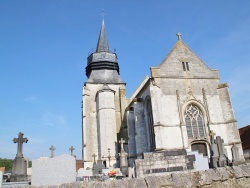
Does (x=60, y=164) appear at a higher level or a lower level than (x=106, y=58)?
lower

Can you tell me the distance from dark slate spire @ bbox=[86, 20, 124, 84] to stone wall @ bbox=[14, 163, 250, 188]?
27525mm

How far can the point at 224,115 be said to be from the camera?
18.9 meters

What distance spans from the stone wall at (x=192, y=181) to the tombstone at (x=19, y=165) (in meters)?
7.02

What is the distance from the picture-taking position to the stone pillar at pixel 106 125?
83.3 feet

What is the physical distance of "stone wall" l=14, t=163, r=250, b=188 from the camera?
3234 mm

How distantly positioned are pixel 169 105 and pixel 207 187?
15.5 m

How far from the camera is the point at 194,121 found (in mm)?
18734

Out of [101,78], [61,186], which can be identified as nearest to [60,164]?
[61,186]

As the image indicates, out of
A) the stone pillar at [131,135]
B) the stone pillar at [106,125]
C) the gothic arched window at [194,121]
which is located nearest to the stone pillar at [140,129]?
the stone pillar at [131,135]

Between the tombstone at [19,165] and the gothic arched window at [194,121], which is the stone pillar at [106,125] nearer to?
the gothic arched window at [194,121]

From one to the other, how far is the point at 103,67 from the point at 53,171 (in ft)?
88.1

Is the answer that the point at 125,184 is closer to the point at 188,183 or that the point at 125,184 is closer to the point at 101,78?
the point at 188,183

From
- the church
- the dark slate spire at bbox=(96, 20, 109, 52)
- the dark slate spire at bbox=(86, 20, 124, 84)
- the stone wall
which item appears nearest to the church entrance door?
the church

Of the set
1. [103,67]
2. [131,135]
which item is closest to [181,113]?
[131,135]
